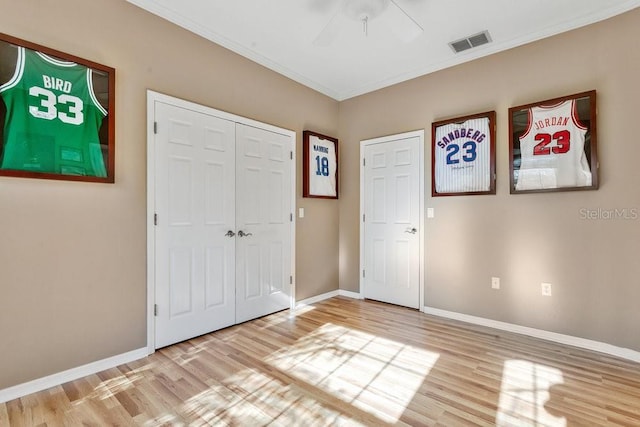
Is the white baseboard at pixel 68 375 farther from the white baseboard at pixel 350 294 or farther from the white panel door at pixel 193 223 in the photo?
the white baseboard at pixel 350 294

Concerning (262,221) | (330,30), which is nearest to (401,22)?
(330,30)

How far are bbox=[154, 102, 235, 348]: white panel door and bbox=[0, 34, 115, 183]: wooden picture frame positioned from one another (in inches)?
16.1

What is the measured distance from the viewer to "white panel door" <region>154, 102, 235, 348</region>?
266 centimetres

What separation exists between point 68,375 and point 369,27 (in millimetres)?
3665

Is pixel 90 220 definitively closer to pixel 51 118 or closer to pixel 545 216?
pixel 51 118

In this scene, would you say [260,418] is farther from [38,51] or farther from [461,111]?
[461,111]

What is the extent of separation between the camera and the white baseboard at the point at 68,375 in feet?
6.44

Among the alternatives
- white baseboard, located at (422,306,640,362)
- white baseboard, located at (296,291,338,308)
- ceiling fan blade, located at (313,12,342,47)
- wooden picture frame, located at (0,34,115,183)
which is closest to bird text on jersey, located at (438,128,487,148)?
ceiling fan blade, located at (313,12,342,47)

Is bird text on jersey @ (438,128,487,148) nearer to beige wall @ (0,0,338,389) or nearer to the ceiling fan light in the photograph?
the ceiling fan light

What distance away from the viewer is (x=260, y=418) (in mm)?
1797

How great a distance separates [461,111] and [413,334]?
241cm

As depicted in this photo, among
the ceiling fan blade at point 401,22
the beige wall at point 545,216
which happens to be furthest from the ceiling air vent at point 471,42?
the ceiling fan blade at point 401,22

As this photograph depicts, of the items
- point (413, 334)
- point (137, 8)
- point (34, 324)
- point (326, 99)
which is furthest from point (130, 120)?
point (413, 334)

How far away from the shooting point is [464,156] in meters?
3.40
